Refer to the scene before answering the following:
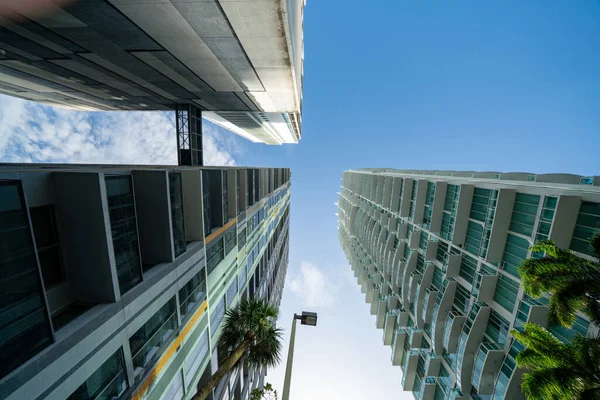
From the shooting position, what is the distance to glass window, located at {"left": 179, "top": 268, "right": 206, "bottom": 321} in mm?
15797

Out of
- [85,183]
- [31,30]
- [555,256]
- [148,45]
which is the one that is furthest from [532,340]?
[31,30]

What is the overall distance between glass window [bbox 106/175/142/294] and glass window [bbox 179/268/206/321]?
4737 mm

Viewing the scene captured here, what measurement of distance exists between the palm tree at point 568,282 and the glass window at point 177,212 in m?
18.7

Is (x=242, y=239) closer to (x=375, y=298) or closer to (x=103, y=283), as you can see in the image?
(x=103, y=283)

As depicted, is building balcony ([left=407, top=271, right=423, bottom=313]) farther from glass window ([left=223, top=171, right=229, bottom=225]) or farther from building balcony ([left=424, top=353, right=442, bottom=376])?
glass window ([left=223, top=171, right=229, bottom=225])

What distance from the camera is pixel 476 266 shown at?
18.5 metres

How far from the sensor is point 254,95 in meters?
24.5

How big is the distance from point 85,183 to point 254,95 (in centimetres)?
1912

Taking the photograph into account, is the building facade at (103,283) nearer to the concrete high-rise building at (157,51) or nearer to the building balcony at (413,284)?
the concrete high-rise building at (157,51)

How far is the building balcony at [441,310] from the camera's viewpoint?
20.6 metres

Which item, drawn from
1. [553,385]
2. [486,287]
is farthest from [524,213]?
[553,385]

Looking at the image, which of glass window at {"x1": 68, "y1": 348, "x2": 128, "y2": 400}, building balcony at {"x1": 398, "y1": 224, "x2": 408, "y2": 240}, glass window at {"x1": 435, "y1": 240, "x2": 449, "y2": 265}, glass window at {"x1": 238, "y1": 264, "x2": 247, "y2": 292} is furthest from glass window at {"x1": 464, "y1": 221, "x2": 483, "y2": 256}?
glass window at {"x1": 238, "y1": 264, "x2": 247, "y2": 292}

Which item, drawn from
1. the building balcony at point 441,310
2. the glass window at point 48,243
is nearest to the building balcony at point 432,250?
the building balcony at point 441,310

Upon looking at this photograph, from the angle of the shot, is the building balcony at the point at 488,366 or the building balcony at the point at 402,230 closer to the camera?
the building balcony at the point at 488,366
